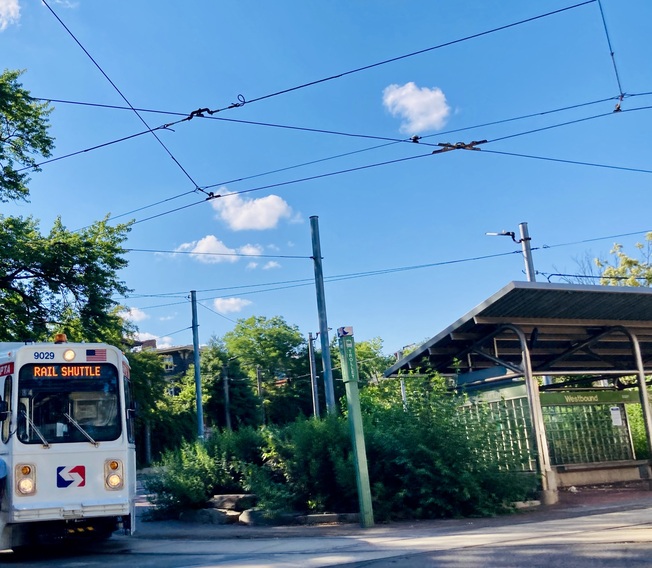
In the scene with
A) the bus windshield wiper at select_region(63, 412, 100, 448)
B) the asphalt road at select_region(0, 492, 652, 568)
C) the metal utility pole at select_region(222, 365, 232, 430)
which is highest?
the metal utility pole at select_region(222, 365, 232, 430)

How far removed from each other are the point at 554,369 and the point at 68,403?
15.1 m

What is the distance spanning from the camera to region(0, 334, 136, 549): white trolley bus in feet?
35.7

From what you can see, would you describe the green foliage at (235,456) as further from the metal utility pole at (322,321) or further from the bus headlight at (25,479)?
the bus headlight at (25,479)

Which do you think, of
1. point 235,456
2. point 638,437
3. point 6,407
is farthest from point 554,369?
point 6,407

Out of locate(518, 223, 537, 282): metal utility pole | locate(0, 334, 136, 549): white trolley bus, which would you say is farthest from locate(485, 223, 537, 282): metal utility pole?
locate(0, 334, 136, 549): white trolley bus

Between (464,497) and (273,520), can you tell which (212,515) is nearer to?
(273,520)

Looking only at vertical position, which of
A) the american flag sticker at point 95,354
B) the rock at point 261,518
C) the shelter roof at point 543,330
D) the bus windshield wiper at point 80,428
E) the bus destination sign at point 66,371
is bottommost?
the rock at point 261,518

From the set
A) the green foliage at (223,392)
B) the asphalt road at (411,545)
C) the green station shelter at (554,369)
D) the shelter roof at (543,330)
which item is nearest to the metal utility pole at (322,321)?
the green station shelter at (554,369)

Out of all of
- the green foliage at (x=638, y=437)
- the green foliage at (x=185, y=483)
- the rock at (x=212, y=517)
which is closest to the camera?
the rock at (x=212, y=517)

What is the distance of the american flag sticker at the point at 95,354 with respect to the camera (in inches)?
462

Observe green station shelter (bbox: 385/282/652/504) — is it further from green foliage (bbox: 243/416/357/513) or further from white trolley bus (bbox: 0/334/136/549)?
white trolley bus (bbox: 0/334/136/549)

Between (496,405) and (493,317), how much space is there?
2.78 meters

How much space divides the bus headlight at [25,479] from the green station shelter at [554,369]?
332 inches

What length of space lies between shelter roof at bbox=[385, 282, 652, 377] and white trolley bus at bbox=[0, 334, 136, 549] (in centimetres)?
845
